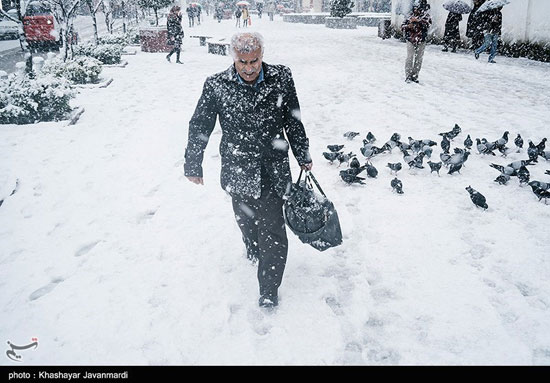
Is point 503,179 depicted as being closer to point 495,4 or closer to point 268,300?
point 268,300

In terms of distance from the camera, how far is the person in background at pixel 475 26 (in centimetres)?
1475

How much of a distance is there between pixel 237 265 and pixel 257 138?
1.43 meters

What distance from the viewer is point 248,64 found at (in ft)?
7.77

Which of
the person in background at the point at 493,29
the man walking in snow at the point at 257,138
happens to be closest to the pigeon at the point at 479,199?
the man walking in snow at the point at 257,138

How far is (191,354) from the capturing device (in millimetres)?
2535

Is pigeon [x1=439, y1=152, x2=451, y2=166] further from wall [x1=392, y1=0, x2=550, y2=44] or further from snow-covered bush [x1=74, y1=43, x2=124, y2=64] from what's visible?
snow-covered bush [x1=74, y1=43, x2=124, y2=64]

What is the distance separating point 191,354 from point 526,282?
110 inches

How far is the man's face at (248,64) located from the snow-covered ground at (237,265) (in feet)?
5.82

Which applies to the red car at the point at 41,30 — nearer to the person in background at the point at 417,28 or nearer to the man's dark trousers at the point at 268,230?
the person in background at the point at 417,28

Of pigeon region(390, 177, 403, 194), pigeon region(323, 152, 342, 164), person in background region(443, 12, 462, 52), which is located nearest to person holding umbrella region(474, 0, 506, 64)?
person in background region(443, 12, 462, 52)

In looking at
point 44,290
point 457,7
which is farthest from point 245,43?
point 457,7

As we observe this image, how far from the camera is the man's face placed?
2344 mm
